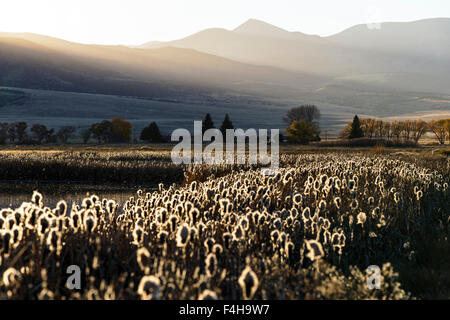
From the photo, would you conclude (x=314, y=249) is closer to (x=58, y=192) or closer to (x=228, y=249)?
(x=228, y=249)

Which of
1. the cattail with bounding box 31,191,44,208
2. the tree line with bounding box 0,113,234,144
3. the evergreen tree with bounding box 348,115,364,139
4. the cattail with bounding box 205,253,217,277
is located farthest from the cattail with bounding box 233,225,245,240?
the evergreen tree with bounding box 348,115,364,139

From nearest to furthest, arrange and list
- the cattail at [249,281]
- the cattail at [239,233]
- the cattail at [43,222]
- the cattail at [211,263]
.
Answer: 1. the cattail at [249,281]
2. the cattail at [211,263]
3. the cattail at [43,222]
4. the cattail at [239,233]

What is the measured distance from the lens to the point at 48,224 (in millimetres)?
5910

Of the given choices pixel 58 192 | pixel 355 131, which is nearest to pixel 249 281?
pixel 58 192

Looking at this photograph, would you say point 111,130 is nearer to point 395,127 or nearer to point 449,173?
point 395,127

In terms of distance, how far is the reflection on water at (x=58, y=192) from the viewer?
20.3 m

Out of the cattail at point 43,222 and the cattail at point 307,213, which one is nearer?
the cattail at point 43,222

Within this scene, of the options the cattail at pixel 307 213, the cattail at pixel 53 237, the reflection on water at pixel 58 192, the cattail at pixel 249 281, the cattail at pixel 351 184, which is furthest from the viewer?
the reflection on water at pixel 58 192

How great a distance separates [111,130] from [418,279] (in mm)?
73182

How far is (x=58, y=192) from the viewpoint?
2284 cm

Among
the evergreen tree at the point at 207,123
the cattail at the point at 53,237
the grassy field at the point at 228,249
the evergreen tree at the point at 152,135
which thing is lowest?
the evergreen tree at the point at 152,135

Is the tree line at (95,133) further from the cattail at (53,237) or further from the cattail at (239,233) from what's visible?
the cattail at (239,233)

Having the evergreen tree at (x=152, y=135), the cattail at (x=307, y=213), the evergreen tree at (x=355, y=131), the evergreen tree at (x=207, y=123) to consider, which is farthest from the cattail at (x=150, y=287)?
the evergreen tree at (x=207, y=123)
